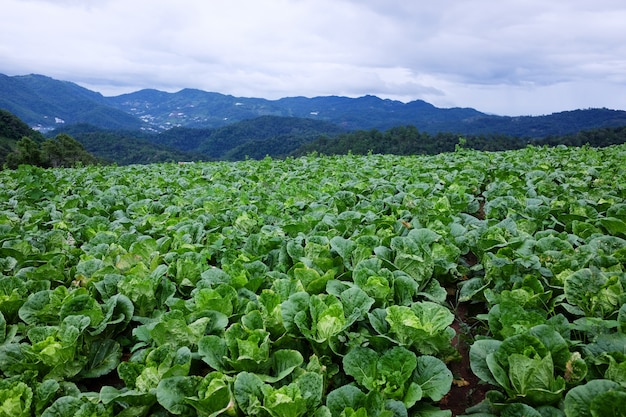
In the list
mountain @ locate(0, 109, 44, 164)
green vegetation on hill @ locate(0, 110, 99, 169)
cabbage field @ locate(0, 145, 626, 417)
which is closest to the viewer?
cabbage field @ locate(0, 145, 626, 417)

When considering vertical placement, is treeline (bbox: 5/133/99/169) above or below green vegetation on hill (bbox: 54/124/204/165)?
above

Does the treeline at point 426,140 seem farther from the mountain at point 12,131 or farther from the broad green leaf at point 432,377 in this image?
the mountain at point 12,131

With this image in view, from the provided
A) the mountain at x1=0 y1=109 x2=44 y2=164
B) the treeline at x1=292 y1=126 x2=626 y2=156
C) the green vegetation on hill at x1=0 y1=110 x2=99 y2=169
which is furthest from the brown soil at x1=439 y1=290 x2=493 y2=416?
the mountain at x1=0 y1=109 x2=44 y2=164

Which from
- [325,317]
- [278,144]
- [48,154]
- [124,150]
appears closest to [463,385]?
[325,317]

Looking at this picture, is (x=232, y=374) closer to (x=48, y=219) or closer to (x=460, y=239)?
(x=460, y=239)

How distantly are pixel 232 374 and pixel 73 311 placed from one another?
4.16 feet

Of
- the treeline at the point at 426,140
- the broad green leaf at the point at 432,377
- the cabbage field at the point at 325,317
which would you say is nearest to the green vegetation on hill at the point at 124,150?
the treeline at the point at 426,140

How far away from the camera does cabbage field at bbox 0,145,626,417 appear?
2027mm

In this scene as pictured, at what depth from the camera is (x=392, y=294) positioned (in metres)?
2.85

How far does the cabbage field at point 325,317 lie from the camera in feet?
6.65

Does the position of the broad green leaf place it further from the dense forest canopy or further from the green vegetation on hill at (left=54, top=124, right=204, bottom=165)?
the green vegetation on hill at (left=54, top=124, right=204, bottom=165)

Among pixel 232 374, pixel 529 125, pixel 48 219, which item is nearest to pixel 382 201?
pixel 232 374

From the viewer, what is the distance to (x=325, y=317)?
2.36 metres

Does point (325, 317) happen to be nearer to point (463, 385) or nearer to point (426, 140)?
point (463, 385)
